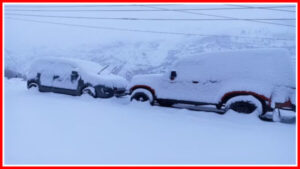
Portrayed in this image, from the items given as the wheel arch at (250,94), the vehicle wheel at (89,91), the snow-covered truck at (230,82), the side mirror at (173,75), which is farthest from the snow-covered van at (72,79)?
the wheel arch at (250,94)

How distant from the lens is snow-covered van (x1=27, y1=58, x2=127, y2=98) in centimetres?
800

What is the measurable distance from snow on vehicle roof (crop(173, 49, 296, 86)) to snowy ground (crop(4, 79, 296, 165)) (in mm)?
1335

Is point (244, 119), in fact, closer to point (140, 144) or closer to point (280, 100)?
point (280, 100)

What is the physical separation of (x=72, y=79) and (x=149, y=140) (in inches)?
239

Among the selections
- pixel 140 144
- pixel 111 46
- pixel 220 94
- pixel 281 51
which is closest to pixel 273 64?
pixel 281 51

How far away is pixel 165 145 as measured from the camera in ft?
10.7

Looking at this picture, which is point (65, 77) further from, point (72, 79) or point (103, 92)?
point (103, 92)

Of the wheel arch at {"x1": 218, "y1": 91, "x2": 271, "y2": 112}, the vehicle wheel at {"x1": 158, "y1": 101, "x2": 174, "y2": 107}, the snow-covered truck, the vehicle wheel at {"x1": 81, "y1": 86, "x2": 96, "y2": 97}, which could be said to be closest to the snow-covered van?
the vehicle wheel at {"x1": 81, "y1": 86, "x2": 96, "y2": 97}

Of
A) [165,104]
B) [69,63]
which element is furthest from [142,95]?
[69,63]

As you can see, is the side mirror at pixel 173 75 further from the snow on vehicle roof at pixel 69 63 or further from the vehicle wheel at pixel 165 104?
the snow on vehicle roof at pixel 69 63

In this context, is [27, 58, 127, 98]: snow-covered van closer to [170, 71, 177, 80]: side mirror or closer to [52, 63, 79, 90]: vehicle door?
[52, 63, 79, 90]: vehicle door

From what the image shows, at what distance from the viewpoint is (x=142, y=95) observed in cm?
718

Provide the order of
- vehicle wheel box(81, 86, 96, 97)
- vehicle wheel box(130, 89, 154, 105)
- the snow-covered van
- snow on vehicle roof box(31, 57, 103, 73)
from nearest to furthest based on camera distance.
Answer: vehicle wheel box(130, 89, 154, 105)
vehicle wheel box(81, 86, 96, 97)
the snow-covered van
snow on vehicle roof box(31, 57, 103, 73)

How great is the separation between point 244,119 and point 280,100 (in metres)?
1.20
